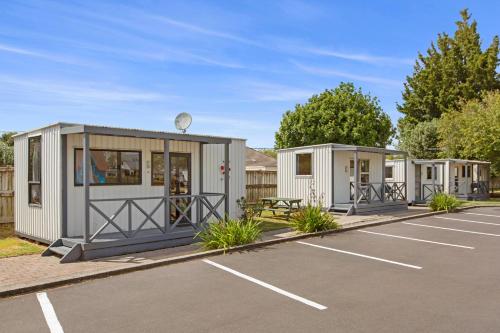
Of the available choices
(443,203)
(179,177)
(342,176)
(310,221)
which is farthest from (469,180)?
(179,177)

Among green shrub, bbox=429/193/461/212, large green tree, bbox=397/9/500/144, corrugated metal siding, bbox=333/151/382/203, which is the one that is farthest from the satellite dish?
large green tree, bbox=397/9/500/144

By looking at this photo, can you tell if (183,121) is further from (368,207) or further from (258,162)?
(258,162)

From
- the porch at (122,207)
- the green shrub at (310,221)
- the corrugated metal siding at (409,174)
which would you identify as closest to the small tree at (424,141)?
the corrugated metal siding at (409,174)

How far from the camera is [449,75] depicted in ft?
130

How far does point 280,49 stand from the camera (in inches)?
700

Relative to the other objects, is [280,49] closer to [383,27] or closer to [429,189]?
[383,27]

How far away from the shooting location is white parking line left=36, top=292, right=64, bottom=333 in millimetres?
4844

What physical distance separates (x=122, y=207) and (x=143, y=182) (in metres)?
1.97

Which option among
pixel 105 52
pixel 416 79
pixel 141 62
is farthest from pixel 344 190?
pixel 416 79

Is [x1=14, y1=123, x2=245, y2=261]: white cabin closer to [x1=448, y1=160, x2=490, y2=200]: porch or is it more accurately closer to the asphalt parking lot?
the asphalt parking lot

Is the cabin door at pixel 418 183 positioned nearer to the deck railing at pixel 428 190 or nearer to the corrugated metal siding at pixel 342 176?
the deck railing at pixel 428 190

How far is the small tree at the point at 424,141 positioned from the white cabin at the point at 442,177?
653cm

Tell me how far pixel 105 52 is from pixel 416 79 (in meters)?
36.7

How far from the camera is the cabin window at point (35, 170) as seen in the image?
10.0 m
